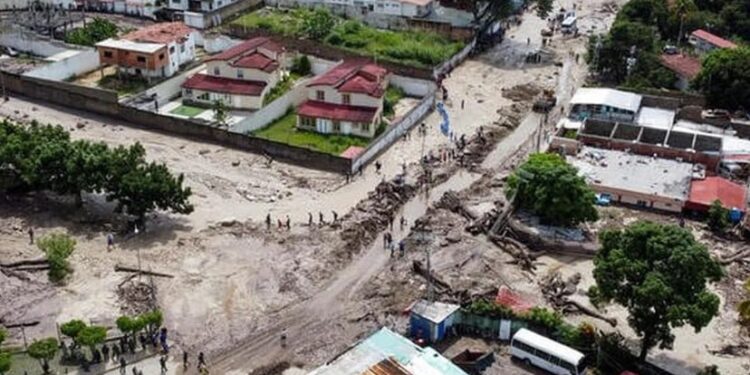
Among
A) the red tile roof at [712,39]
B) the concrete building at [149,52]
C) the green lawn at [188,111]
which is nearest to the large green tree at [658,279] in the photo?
the green lawn at [188,111]

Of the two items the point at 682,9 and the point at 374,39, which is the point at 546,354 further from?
the point at 682,9

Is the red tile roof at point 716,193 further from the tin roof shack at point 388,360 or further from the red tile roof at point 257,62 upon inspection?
the red tile roof at point 257,62

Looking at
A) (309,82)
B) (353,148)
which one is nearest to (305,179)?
(353,148)

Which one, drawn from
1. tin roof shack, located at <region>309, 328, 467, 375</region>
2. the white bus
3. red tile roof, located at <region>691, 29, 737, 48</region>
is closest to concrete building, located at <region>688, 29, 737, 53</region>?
red tile roof, located at <region>691, 29, 737, 48</region>

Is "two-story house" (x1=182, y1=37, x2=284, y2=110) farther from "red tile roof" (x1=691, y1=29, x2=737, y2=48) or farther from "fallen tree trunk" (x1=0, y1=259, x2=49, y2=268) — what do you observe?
"red tile roof" (x1=691, y1=29, x2=737, y2=48)

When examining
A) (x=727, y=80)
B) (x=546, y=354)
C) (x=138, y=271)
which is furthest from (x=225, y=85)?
(x=727, y=80)
